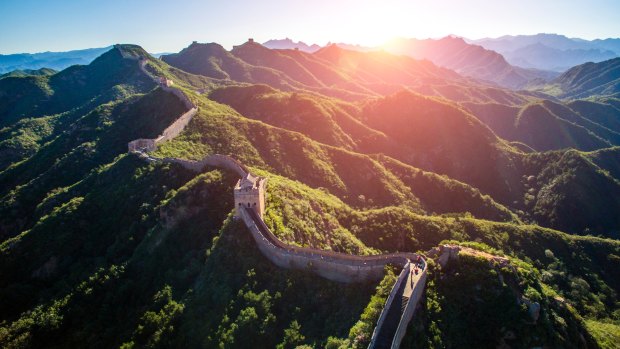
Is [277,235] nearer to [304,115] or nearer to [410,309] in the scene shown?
[410,309]

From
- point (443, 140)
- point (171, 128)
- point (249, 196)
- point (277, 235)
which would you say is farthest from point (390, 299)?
point (443, 140)

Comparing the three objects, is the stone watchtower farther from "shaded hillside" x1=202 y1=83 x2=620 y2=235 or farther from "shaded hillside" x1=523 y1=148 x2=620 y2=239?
"shaded hillside" x1=523 y1=148 x2=620 y2=239

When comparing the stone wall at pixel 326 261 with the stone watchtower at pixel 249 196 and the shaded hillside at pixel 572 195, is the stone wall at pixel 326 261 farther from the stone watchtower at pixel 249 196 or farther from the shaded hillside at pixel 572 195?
the shaded hillside at pixel 572 195

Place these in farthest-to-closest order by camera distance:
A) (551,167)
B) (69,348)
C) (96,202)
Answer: (551,167)
(96,202)
(69,348)

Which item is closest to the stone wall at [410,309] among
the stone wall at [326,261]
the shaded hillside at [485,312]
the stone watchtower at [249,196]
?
the shaded hillside at [485,312]

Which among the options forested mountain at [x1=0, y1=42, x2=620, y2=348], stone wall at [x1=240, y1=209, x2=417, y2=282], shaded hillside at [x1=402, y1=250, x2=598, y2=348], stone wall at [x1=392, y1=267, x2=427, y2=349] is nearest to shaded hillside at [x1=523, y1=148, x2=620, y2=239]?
forested mountain at [x1=0, y1=42, x2=620, y2=348]

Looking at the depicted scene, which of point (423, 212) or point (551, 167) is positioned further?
point (551, 167)

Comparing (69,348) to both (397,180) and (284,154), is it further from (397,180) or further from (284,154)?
(397,180)

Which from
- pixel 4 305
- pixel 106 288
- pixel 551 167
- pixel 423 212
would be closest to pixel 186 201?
pixel 106 288
